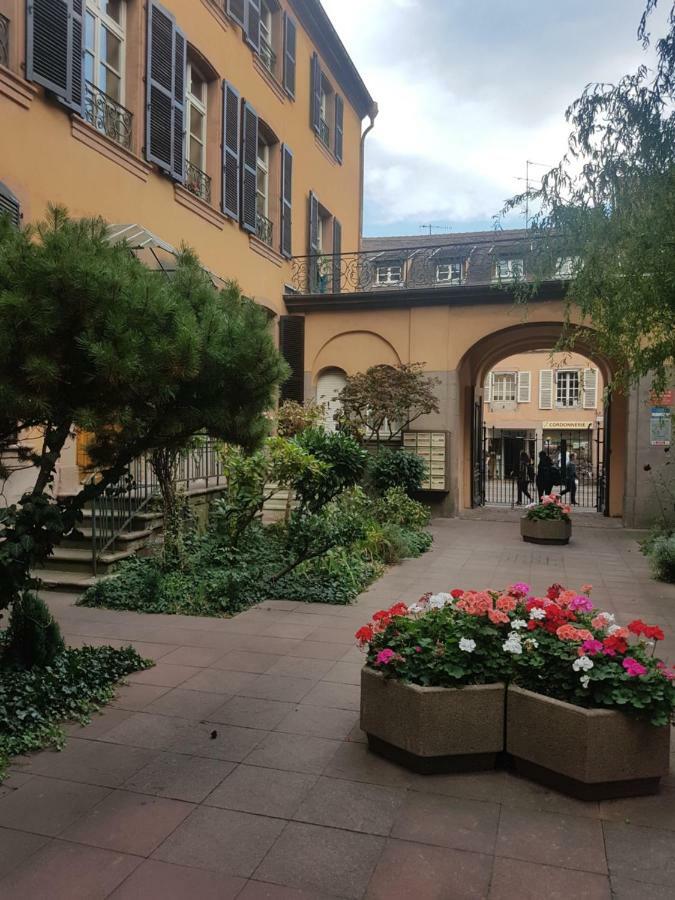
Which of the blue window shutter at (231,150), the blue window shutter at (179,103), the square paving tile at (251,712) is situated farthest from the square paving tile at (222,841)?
the blue window shutter at (231,150)

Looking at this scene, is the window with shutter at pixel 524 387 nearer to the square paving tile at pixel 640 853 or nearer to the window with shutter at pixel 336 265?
the window with shutter at pixel 336 265

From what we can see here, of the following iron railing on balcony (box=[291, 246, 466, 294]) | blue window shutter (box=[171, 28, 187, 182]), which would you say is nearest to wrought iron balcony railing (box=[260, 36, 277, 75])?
blue window shutter (box=[171, 28, 187, 182])

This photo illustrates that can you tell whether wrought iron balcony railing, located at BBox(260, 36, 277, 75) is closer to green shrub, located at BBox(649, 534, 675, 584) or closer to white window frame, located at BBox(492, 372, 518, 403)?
green shrub, located at BBox(649, 534, 675, 584)

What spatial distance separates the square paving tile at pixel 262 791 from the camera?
3.23m

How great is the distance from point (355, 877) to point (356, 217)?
2063 cm

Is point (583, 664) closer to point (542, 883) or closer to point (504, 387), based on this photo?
point (542, 883)

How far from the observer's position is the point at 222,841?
2.95m

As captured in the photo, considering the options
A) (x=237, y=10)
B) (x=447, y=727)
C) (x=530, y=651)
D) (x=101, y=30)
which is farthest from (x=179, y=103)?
(x=447, y=727)

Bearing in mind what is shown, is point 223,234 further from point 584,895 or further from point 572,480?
point 584,895

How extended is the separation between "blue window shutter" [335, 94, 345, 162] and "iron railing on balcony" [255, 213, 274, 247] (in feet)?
17.7

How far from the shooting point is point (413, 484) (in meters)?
14.0

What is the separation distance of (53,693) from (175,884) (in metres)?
2.02

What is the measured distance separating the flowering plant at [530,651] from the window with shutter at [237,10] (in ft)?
43.0

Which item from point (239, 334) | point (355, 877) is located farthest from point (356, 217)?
point (355, 877)
